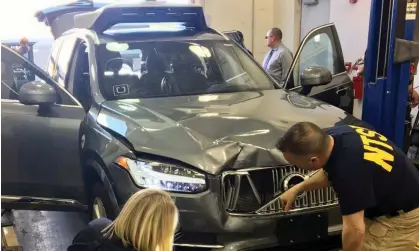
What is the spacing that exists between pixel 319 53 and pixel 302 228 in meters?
2.45

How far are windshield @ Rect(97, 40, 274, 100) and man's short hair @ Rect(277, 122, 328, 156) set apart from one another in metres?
1.63

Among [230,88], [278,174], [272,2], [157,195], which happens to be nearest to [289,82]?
[230,88]

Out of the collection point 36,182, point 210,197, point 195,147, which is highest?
point 195,147

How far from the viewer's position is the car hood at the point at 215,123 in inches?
116

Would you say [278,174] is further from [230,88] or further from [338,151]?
[230,88]

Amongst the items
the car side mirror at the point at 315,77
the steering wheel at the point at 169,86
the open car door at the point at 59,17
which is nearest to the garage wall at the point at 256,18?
the open car door at the point at 59,17

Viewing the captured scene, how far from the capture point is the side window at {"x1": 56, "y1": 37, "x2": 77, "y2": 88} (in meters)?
4.55

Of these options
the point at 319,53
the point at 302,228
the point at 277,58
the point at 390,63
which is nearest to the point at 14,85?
the point at 302,228

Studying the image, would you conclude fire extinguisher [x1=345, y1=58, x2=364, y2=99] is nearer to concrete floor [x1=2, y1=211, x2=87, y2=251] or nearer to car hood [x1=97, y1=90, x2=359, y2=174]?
car hood [x1=97, y1=90, x2=359, y2=174]

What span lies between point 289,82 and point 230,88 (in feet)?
2.37

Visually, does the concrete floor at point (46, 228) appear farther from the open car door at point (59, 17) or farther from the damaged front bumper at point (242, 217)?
the open car door at point (59, 17)

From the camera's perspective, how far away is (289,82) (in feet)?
15.3

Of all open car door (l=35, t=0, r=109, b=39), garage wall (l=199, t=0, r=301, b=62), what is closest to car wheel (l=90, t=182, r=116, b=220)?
open car door (l=35, t=0, r=109, b=39)

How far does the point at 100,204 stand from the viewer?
3.41 m
